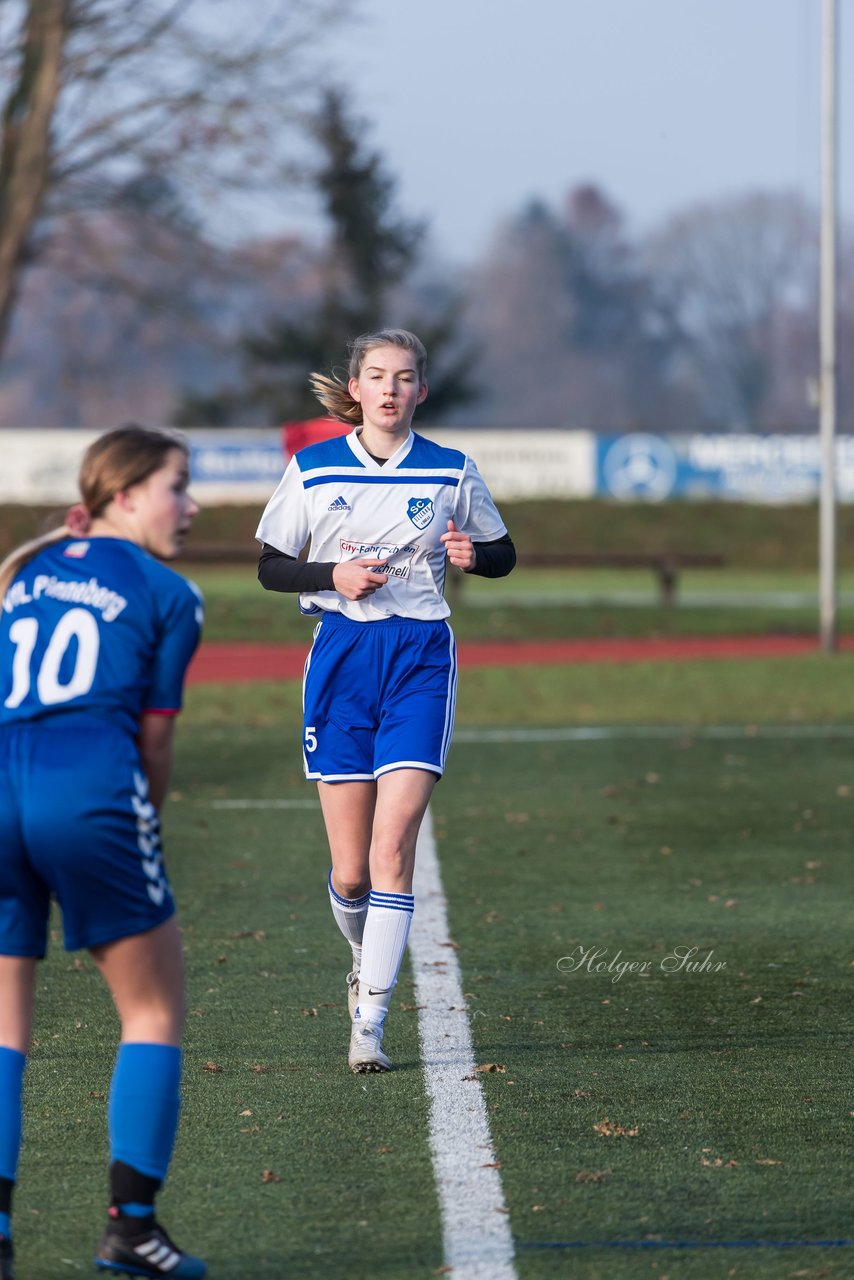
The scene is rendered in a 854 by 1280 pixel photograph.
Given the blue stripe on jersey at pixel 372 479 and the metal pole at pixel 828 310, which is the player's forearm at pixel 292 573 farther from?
the metal pole at pixel 828 310

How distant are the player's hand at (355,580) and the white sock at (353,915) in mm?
1029

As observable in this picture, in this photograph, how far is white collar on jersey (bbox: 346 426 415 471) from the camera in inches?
206

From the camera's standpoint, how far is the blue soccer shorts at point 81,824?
10.9 feet

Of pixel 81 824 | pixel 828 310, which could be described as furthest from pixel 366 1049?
pixel 828 310

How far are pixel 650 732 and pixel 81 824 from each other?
1196 cm

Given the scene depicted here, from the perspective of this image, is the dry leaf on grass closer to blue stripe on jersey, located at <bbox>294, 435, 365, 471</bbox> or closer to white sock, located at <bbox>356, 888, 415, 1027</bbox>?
white sock, located at <bbox>356, 888, 415, 1027</bbox>

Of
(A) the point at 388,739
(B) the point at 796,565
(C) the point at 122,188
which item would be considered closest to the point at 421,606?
(A) the point at 388,739

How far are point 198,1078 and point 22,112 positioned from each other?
24231 mm

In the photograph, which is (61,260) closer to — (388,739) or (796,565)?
(796,565)

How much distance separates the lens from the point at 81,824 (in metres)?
3.32

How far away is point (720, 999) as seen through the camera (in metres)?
6.05

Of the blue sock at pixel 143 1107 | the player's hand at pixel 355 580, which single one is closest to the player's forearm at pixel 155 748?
the blue sock at pixel 143 1107

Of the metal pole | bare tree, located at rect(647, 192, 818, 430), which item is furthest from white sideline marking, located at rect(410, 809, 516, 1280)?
bare tree, located at rect(647, 192, 818, 430)

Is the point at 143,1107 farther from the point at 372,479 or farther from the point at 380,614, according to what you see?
the point at 372,479
